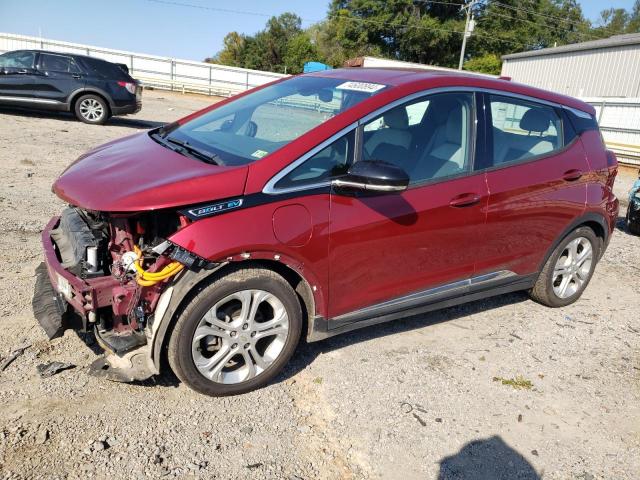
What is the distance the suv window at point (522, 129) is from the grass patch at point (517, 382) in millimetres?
1477

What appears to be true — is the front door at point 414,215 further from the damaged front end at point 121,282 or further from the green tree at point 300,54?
the green tree at point 300,54

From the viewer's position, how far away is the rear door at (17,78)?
12.2m

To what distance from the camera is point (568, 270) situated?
4633 millimetres

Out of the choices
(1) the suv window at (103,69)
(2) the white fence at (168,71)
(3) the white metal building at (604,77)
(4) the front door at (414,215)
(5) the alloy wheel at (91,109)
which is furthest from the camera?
(2) the white fence at (168,71)

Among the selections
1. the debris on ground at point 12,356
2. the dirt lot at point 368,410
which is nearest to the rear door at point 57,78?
the dirt lot at point 368,410

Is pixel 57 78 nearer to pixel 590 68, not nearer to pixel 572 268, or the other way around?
pixel 572 268

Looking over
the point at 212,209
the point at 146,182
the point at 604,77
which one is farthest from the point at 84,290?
the point at 604,77

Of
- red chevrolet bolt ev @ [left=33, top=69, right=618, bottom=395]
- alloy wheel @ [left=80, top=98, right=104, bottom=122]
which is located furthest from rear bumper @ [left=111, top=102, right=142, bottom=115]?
red chevrolet bolt ev @ [left=33, top=69, right=618, bottom=395]

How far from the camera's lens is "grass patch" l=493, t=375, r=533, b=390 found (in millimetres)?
3459

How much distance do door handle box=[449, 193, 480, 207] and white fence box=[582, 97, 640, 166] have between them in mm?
16069

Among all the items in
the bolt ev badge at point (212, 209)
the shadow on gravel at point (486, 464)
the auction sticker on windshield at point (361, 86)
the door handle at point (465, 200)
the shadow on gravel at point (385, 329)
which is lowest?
the shadow on gravel at point (486, 464)

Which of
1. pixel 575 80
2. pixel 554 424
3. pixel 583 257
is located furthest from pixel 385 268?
pixel 575 80

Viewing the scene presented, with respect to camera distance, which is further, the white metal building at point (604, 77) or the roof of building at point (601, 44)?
the roof of building at point (601, 44)

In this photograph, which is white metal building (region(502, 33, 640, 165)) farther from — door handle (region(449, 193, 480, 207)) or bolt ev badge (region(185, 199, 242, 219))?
bolt ev badge (region(185, 199, 242, 219))
